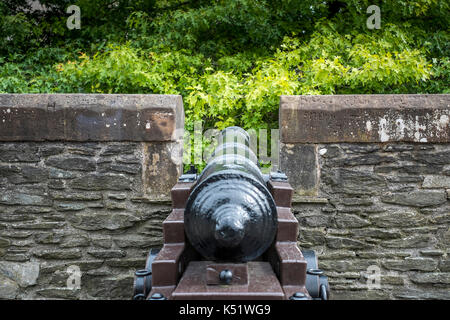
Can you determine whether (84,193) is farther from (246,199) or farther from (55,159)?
(246,199)

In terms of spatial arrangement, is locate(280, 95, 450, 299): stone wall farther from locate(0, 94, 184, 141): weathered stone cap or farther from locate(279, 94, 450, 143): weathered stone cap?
locate(0, 94, 184, 141): weathered stone cap

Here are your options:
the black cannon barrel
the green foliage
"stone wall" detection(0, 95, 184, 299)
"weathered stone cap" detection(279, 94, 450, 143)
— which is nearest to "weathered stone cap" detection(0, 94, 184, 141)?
"stone wall" detection(0, 95, 184, 299)

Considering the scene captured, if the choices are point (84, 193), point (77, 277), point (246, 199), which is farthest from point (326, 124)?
point (77, 277)

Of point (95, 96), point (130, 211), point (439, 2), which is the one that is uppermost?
point (439, 2)

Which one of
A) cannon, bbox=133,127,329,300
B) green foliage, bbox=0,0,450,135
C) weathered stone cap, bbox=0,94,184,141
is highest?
green foliage, bbox=0,0,450,135

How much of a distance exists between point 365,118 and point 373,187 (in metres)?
0.59

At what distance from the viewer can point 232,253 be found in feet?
6.20

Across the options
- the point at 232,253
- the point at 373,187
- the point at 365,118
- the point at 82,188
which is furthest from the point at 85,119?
the point at 373,187

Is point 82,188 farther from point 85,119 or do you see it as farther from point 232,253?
point 232,253

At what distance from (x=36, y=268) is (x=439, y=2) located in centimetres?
587

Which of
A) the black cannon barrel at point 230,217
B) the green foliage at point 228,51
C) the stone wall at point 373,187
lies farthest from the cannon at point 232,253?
the green foliage at point 228,51

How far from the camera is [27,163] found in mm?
3459

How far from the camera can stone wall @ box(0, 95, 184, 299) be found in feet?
11.2

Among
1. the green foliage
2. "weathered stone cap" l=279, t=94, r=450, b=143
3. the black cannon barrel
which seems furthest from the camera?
the green foliage
